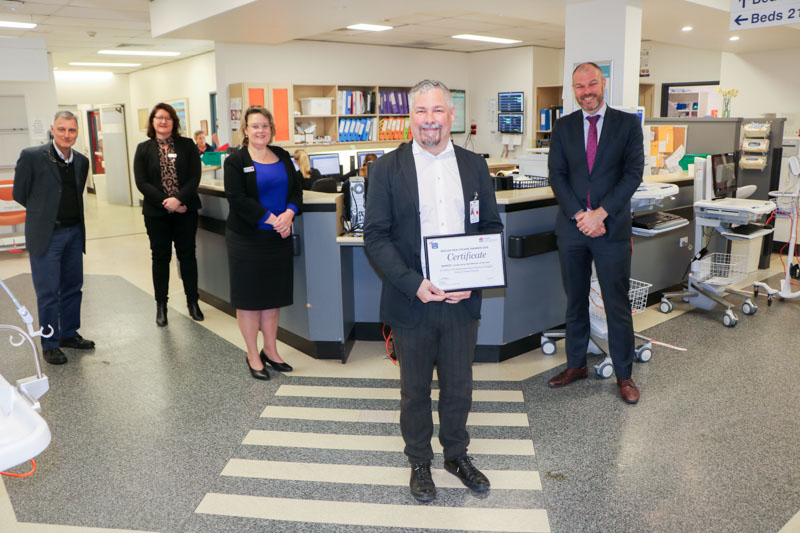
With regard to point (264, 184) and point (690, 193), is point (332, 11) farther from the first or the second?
point (690, 193)

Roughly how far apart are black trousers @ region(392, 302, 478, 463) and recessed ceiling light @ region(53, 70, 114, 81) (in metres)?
13.2

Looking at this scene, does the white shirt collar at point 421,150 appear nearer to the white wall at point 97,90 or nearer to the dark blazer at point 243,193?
the dark blazer at point 243,193

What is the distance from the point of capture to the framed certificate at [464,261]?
2.27 m

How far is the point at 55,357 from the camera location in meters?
4.10

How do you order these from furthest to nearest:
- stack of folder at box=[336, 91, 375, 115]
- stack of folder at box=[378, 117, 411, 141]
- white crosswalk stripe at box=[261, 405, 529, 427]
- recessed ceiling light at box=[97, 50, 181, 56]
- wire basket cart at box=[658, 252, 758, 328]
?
recessed ceiling light at box=[97, 50, 181, 56] → stack of folder at box=[378, 117, 411, 141] → stack of folder at box=[336, 91, 375, 115] → wire basket cart at box=[658, 252, 758, 328] → white crosswalk stripe at box=[261, 405, 529, 427]

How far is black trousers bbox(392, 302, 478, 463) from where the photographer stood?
2.43 metres

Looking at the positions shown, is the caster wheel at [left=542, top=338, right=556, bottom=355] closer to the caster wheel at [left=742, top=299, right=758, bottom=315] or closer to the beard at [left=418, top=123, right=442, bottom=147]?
the caster wheel at [left=742, top=299, right=758, bottom=315]

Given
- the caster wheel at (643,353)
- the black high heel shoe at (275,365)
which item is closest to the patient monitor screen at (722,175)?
the caster wheel at (643,353)

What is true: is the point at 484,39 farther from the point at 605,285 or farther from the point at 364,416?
the point at 364,416

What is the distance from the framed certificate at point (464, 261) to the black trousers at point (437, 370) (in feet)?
0.52

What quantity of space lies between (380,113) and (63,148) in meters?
5.77

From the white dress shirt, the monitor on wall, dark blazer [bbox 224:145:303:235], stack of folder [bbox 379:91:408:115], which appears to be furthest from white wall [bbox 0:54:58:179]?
the white dress shirt

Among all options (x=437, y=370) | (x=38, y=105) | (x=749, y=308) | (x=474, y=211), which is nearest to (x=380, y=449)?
(x=437, y=370)

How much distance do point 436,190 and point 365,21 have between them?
178 inches
